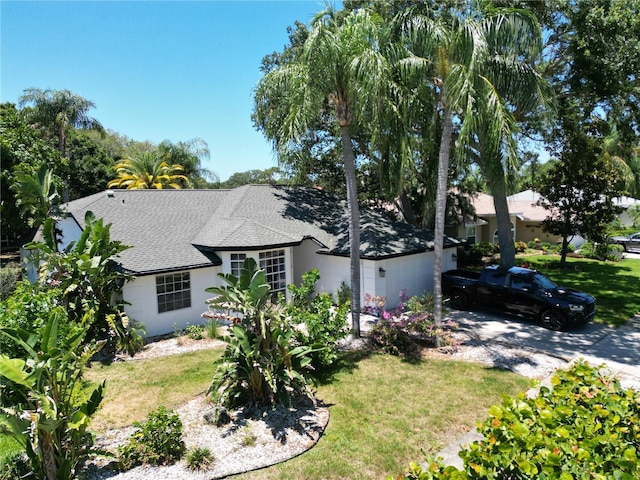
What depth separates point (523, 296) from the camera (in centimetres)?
1384

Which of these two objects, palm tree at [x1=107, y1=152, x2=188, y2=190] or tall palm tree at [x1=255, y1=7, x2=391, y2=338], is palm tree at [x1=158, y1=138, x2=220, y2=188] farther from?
tall palm tree at [x1=255, y1=7, x2=391, y2=338]

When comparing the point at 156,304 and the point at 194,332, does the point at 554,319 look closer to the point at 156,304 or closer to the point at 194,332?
the point at 194,332

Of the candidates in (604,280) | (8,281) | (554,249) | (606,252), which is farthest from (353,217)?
(554,249)

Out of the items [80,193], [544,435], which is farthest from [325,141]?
[80,193]

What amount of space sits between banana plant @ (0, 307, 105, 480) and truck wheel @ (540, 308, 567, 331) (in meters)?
13.0

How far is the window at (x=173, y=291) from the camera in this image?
13.9 m

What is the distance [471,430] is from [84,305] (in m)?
10.5

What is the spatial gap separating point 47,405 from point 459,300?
13982 mm

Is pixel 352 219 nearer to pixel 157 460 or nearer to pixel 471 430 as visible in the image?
pixel 471 430

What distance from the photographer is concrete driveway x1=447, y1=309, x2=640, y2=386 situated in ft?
35.2

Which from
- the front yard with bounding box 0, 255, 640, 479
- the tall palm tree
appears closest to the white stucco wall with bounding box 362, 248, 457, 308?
the tall palm tree

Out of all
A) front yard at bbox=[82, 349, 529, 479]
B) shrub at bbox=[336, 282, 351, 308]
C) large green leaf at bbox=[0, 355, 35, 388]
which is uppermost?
large green leaf at bbox=[0, 355, 35, 388]

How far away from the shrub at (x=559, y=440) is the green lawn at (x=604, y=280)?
41.2 ft

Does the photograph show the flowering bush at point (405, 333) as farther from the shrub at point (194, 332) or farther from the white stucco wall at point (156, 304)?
the white stucco wall at point (156, 304)
